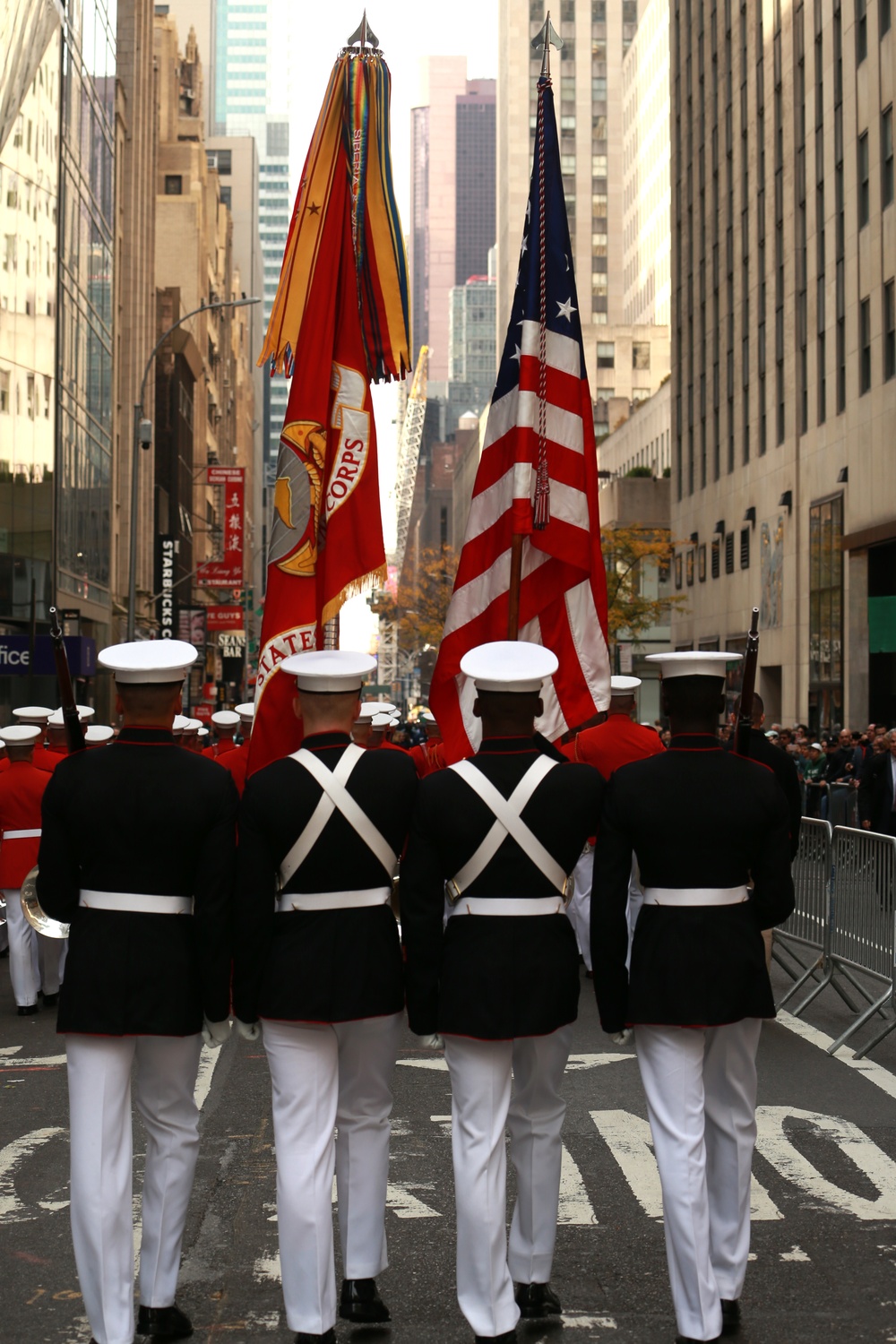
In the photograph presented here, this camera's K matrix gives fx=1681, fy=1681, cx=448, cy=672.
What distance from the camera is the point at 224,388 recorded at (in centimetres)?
9894

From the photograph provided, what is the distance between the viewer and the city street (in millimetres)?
5344

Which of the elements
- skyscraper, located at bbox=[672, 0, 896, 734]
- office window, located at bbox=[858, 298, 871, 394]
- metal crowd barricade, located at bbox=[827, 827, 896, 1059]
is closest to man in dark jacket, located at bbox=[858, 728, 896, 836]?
metal crowd barricade, located at bbox=[827, 827, 896, 1059]

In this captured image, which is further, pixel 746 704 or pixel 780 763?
pixel 780 763

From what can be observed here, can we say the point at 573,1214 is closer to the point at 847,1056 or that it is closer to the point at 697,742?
the point at 697,742

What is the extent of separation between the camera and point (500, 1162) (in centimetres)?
507

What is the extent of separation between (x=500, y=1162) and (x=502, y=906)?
77cm

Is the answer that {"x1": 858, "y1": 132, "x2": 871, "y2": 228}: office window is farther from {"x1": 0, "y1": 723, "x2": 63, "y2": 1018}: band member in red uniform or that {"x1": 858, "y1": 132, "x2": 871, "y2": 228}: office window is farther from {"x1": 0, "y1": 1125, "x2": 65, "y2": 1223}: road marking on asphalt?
{"x1": 0, "y1": 1125, "x2": 65, "y2": 1223}: road marking on asphalt

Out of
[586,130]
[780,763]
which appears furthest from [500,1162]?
[586,130]

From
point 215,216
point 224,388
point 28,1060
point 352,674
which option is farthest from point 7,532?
point 224,388

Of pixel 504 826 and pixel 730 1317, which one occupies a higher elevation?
pixel 504 826

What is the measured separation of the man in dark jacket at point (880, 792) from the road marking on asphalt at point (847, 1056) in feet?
27.7

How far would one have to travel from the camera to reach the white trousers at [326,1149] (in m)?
5.01

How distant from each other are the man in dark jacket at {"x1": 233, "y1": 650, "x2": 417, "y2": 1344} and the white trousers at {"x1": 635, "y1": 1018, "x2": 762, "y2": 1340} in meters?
0.88

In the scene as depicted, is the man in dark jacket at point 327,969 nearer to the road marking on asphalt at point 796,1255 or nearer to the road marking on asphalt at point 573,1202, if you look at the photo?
the road marking on asphalt at point 573,1202
